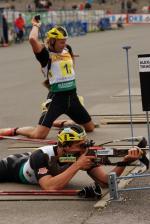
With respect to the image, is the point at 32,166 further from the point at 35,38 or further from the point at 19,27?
the point at 19,27

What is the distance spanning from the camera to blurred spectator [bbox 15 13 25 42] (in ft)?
142

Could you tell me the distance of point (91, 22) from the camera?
195ft

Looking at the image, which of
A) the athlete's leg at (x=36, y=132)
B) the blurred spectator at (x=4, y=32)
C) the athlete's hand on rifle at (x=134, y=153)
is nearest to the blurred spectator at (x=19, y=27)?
the blurred spectator at (x=4, y=32)

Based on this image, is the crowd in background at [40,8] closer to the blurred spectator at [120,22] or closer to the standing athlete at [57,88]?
the blurred spectator at [120,22]

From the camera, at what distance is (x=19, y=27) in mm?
43406

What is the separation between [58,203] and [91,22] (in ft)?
174

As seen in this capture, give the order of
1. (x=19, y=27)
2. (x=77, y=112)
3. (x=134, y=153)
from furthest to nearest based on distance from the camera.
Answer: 1. (x=19, y=27)
2. (x=77, y=112)
3. (x=134, y=153)

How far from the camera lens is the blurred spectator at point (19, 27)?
1706 inches

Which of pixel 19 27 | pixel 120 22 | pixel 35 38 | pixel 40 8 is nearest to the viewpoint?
pixel 35 38

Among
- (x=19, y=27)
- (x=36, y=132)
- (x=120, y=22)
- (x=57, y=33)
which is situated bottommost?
(x=120, y=22)

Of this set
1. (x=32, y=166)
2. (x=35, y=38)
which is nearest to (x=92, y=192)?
(x=32, y=166)

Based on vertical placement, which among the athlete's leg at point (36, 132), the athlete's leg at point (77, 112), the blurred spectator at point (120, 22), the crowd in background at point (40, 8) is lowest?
the blurred spectator at point (120, 22)

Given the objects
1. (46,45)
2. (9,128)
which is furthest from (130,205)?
(9,128)

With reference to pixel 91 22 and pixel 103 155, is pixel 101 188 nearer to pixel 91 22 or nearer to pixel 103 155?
pixel 103 155
